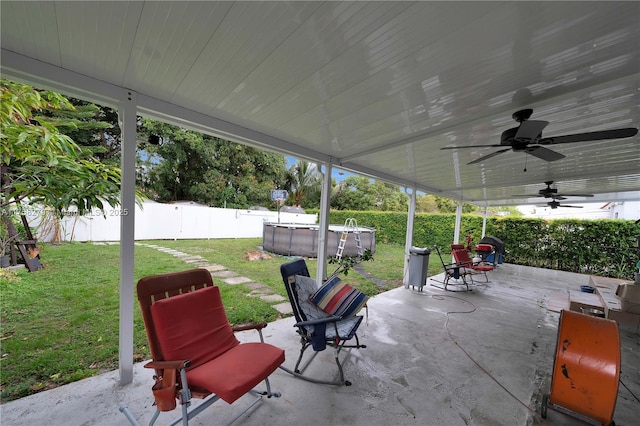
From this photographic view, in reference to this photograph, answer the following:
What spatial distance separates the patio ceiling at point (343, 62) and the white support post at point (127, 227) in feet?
0.65

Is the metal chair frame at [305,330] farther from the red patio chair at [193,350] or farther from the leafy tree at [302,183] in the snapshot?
the leafy tree at [302,183]

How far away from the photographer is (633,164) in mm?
4469

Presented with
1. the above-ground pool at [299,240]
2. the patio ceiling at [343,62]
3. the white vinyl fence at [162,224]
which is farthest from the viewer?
the above-ground pool at [299,240]

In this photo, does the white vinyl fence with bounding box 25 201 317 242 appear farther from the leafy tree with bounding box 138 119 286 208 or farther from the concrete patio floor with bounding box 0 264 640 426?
the concrete patio floor with bounding box 0 264 640 426

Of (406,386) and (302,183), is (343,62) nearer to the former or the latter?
(406,386)

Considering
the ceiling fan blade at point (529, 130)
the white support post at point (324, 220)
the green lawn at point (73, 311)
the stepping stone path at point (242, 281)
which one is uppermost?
the ceiling fan blade at point (529, 130)

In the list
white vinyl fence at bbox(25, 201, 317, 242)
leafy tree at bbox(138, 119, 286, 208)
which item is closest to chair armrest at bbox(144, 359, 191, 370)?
white vinyl fence at bbox(25, 201, 317, 242)

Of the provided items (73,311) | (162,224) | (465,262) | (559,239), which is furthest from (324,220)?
(559,239)

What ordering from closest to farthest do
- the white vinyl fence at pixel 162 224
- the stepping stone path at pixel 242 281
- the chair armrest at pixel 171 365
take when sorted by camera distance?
the chair armrest at pixel 171 365 → the stepping stone path at pixel 242 281 → the white vinyl fence at pixel 162 224

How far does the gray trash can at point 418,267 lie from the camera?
18.0 feet

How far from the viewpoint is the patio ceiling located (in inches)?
55.9

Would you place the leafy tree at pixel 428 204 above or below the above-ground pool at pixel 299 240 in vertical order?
above

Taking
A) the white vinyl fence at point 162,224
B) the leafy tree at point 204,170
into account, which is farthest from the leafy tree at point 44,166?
the leafy tree at point 204,170

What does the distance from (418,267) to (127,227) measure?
509 cm
